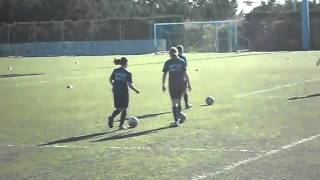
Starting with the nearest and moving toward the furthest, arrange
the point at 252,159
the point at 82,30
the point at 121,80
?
the point at 252,159 < the point at 121,80 < the point at 82,30


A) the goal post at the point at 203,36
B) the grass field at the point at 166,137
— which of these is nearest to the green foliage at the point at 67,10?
the goal post at the point at 203,36

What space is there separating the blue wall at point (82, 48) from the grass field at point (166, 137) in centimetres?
4221

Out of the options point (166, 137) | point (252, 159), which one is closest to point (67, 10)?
point (166, 137)

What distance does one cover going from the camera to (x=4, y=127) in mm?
14352

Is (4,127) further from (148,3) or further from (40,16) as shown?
(148,3)

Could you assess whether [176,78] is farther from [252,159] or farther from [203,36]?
[203,36]

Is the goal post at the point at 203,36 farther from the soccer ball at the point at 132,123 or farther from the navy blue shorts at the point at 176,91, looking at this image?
the soccer ball at the point at 132,123

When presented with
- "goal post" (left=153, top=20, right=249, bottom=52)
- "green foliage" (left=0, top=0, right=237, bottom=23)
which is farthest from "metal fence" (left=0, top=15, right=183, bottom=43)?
"green foliage" (left=0, top=0, right=237, bottom=23)

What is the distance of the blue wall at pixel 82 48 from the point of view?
6438 centimetres

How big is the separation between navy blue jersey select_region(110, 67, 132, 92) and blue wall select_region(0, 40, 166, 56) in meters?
48.7

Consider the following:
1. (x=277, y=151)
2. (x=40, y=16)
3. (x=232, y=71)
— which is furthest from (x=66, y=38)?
(x=277, y=151)

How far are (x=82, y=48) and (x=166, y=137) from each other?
185 feet

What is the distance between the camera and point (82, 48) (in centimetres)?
6756

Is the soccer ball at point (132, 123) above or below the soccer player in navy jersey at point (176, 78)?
below
